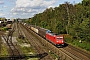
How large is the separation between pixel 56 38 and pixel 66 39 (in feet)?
54.5

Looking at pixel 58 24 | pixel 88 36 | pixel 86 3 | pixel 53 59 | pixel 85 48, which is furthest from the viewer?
pixel 58 24

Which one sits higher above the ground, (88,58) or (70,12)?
(70,12)

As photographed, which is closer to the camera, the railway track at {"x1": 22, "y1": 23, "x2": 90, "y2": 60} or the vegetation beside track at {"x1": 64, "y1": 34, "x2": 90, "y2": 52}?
the railway track at {"x1": 22, "y1": 23, "x2": 90, "y2": 60}

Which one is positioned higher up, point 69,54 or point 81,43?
point 81,43

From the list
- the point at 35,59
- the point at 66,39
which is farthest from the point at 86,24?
the point at 35,59

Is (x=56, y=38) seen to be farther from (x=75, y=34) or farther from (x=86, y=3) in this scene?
(x=86, y=3)

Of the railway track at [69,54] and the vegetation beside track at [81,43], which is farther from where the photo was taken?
the vegetation beside track at [81,43]

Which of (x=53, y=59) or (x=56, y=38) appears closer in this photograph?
(x=53, y=59)

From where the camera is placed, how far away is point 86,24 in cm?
5434

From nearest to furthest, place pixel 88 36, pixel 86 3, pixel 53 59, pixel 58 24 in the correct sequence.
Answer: pixel 53 59
pixel 88 36
pixel 86 3
pixel 58 24

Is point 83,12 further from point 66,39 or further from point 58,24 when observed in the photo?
point 58,24

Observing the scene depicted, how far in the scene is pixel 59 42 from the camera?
49.4m

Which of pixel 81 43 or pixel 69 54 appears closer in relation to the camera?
pixel 69 54

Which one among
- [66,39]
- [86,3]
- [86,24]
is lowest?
[66,39]
